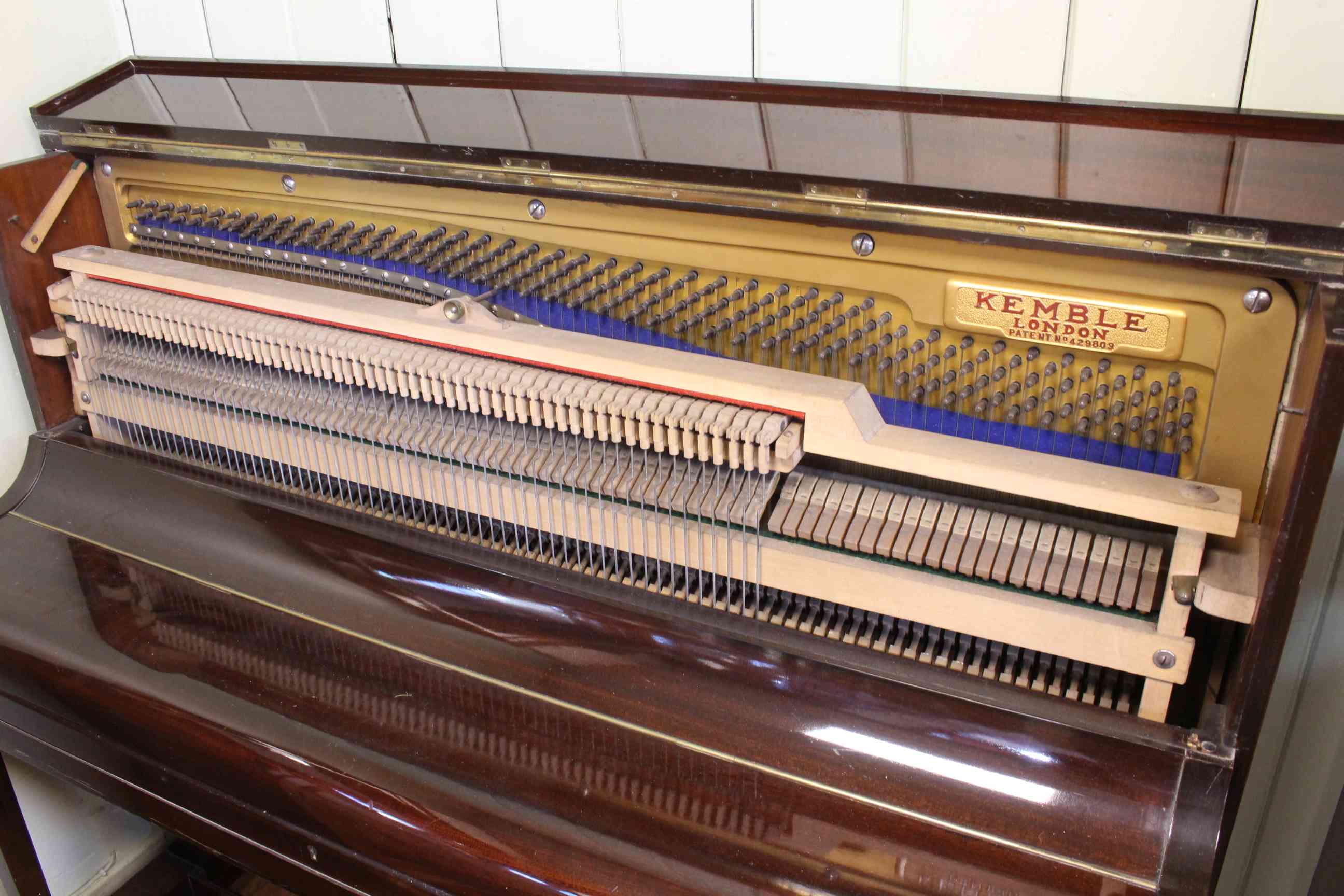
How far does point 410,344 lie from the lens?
62.7 inches

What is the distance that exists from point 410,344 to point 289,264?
1.35 ft

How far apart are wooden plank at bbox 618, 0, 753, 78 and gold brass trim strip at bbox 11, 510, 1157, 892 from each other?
1032mm

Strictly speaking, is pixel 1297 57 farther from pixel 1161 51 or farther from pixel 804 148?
pixel 804 148

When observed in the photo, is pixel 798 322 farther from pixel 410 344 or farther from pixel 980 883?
pixel 980 883

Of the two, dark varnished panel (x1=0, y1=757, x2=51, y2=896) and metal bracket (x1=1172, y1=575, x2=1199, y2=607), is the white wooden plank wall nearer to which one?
metal bracket (x1=1172, y1=575, x2=1199, y2=607)

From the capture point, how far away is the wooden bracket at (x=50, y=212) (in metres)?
1.93

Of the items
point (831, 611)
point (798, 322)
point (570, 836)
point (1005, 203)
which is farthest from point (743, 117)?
point (570, 836)

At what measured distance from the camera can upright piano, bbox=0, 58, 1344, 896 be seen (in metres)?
1.20

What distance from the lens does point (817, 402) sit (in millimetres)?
1315

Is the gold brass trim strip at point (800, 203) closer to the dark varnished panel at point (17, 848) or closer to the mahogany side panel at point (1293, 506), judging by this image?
the mahogany side panel at point (1293, 506)

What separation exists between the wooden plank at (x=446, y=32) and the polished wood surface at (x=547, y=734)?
885 millimetres

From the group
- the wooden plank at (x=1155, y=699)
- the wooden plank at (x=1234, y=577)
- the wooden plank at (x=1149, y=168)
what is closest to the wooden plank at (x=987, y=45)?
the wooden plank at (x=1149, y=168)

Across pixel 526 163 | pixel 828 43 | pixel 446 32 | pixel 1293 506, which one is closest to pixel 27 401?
pixel 446 32

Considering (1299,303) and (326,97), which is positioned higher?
(326,97)
